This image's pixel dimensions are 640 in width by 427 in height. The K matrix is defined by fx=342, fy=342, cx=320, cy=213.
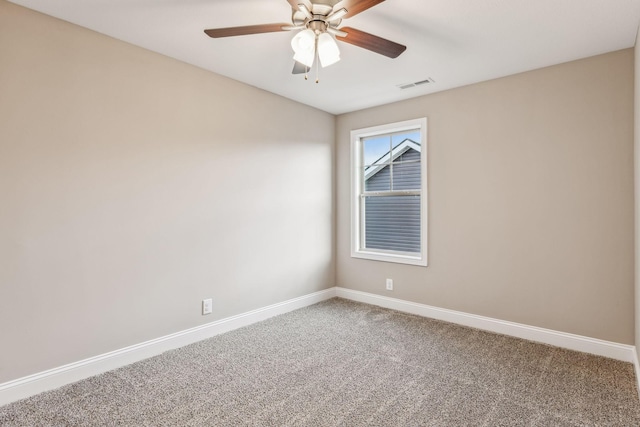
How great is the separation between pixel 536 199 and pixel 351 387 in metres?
2.32

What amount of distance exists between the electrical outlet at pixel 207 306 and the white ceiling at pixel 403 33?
215cm

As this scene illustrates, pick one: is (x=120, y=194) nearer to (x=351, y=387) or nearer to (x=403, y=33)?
(x=351, y=387)

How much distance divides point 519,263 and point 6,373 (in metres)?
4.00

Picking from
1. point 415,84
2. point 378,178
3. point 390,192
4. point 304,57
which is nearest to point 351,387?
point 304,57

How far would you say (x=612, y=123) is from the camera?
274cm

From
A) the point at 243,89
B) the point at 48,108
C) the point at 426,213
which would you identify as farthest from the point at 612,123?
the point at 48,108

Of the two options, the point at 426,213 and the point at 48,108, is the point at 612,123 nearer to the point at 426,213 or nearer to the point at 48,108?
the point at 426,213

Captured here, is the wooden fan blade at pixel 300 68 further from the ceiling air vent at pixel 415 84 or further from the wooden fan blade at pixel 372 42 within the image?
the ceiling air vent at pixel 415 84

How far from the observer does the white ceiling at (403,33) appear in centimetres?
217

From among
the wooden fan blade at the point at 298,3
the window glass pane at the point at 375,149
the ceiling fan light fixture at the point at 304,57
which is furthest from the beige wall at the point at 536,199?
the wooden fan blade at the point at 298,3

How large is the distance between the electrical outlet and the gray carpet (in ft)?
0.87

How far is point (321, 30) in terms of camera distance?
198cm

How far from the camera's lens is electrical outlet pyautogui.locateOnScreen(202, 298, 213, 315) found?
3164mm

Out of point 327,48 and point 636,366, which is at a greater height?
point 327,48
